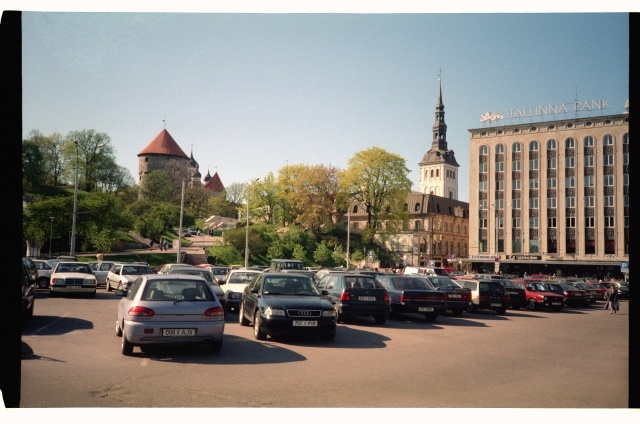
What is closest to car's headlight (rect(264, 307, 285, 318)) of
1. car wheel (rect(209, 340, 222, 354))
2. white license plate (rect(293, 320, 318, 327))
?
white license plate (rect(293, 320, 318, 327))

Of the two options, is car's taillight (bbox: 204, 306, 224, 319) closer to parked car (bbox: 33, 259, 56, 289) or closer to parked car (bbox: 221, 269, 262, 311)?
parked car (bbox: 221, 269, 262, 311)

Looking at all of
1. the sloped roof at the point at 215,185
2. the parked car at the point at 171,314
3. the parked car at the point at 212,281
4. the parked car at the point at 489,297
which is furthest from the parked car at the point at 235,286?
the sloped roof at the point at 215,185

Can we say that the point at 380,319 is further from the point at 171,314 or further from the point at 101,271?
the point at 101,271

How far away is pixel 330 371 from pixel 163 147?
130351mm

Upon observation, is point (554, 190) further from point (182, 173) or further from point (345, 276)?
point (182, 173)

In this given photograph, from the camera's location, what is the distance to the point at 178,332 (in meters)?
10.3

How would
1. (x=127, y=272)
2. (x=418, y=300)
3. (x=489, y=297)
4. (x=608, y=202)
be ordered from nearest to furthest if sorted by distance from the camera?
(x=418, y=300)
(x=489, y=297)
(x=127, y=272)
(x=608, y=202)

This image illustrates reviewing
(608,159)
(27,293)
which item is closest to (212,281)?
(27,293)

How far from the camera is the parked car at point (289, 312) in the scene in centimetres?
1246

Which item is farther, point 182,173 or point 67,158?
point 182,173

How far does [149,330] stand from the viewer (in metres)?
10.2
